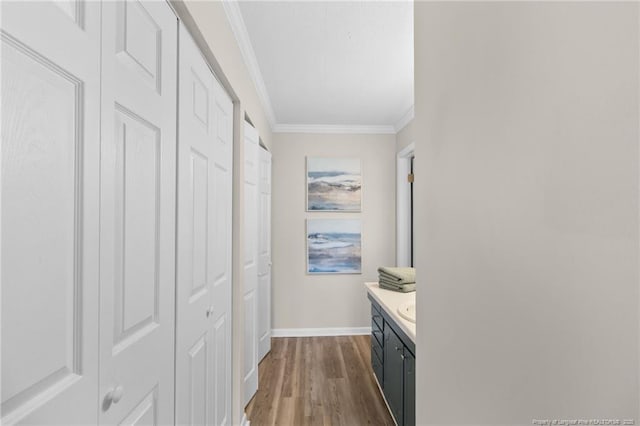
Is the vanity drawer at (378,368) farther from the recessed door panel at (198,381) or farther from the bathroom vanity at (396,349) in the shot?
the recessed door panel at (198,381)

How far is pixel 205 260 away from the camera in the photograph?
5.13 feet

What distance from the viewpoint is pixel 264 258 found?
134 inches

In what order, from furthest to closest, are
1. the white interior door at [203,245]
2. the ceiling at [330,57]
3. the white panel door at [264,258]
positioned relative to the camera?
the white panel door at [264,258]
the ceiling at [330,57]
the white interior door at [203,245]

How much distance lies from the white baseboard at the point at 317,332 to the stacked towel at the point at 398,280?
1278mm

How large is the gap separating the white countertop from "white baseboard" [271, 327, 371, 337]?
3.89 ft

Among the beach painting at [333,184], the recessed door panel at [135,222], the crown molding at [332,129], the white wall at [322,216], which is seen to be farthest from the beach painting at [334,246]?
the recessed door panel at [135,222]

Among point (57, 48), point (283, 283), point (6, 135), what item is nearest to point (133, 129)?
point (57, 48)

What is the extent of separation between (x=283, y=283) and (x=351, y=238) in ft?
3.22

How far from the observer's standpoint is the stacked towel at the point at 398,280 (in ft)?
9.30

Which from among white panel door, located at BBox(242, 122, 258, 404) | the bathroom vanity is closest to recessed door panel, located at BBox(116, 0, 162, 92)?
white panel door, located at BBox(242, 122, 258, 404)

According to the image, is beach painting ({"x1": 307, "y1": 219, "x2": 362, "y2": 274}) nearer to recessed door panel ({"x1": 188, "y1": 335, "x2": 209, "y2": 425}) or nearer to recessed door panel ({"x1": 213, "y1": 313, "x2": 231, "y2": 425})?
recessed door panel ({"x1": 213, "y1": 313, "x2": 231, "y2": 425})

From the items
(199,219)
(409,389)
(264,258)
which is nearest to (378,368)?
(409,389)

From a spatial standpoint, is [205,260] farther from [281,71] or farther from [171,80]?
[281,71]

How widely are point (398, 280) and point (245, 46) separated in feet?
6.91
